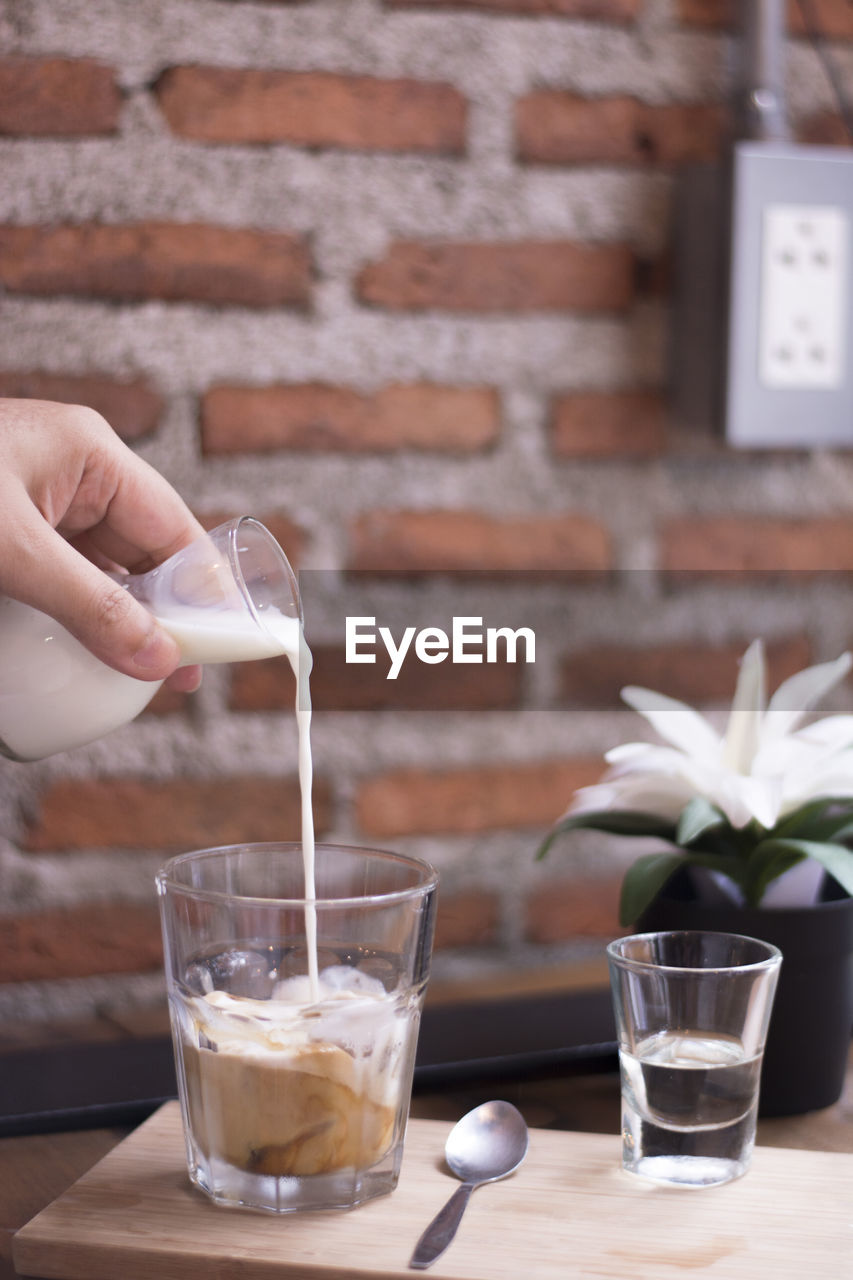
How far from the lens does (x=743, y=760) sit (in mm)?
748

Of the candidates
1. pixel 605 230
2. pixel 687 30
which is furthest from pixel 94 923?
pixel 687 30

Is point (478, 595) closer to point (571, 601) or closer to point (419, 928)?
point (571, 601)

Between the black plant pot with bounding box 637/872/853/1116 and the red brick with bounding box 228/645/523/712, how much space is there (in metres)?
0.37

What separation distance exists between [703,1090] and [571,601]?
1.70 ft

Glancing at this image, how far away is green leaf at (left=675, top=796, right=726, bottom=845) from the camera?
67 cm

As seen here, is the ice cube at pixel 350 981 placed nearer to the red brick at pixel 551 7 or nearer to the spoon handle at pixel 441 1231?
the spoon handle at pixel 441 1231

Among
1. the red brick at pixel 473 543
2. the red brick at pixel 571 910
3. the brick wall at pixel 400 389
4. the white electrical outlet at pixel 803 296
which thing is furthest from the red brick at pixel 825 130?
the red brick at pixel 571 910

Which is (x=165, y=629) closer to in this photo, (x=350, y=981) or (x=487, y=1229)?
(x=350, y=981)

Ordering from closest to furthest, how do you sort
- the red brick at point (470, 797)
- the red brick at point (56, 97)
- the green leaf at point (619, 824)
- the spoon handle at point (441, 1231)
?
1. the spoon handle at point (441, 1231)
2. the green leaf at point (619, 824)
3. the red brick at point (56, 97)
4. the red brick at point (470, 797)

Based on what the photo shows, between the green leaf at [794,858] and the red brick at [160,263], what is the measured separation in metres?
0.53

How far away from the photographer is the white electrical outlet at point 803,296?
1.00 meters

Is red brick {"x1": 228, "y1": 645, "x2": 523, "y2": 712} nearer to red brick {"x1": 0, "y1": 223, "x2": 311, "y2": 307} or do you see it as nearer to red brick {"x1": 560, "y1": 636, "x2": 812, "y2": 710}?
red brick {"x1": 560, "y1": 636, "x2": 812, "y2": 710}

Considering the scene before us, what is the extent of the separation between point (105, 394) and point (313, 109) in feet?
0.84

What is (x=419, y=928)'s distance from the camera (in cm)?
60
